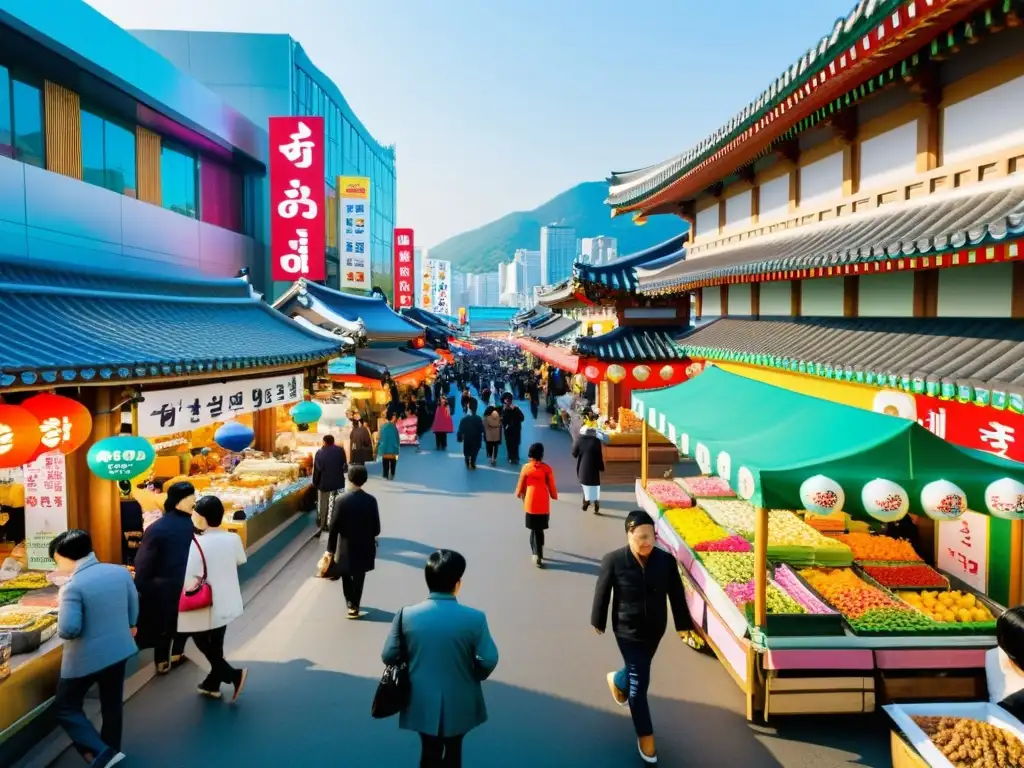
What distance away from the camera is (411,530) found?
1163cm

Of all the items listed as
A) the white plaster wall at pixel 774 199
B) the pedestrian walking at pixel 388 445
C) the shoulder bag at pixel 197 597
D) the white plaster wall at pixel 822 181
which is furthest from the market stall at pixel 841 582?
the pedestrian walking at pixel 388 445

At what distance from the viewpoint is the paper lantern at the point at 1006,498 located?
5.12 m

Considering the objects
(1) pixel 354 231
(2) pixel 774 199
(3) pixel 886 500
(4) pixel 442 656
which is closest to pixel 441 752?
(4) pixel 442 656

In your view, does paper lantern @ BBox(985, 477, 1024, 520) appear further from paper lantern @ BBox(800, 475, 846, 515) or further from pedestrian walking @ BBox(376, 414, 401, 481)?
pedestrian walking @ BBox(376, 414, 401, 481)

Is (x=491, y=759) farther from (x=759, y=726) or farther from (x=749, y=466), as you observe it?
(x=749, y=466)

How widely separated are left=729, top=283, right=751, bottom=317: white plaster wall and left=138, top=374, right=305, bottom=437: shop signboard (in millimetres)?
7897

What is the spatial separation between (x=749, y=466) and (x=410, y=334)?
16.3 m

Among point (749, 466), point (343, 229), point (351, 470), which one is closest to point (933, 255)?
point (749, 466)

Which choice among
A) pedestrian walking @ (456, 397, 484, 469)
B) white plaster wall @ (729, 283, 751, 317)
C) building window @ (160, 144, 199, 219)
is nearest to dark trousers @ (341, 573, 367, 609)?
white plaster wall @ (729, 283, 751, 317)

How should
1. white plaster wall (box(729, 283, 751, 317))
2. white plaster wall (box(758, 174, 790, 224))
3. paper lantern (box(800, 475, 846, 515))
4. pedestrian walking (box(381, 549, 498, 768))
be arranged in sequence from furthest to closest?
white plaster wall (box(729, 283, 751, 317)) → white plaster wall (box(758, 174, 790, 224)) → paper lantern (box(800, 475, 846, 515)) → pedestrian walking (box(381, 549, 498, 768))

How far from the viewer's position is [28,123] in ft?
33.4

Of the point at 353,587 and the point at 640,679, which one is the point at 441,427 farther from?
the point at 640,679

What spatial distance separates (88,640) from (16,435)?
1.85m

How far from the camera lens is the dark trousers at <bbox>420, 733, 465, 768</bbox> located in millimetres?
4059
